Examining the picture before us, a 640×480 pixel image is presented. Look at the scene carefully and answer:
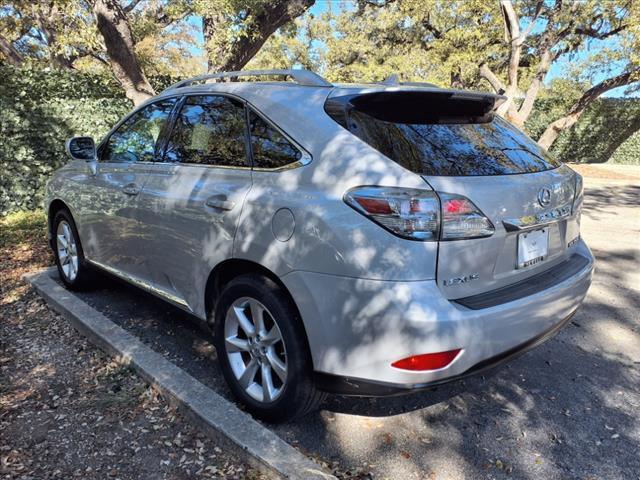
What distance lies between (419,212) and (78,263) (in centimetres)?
342

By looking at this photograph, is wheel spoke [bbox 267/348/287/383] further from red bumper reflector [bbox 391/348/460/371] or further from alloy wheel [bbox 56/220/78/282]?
alloy wheel [bbox 56/220/78/282]

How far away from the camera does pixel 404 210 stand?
81.5 inches

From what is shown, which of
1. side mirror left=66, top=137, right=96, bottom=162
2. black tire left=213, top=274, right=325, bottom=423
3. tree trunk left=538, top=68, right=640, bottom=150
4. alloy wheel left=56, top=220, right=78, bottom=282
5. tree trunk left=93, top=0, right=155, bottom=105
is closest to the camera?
black tire left=213, top=274, right=325, bottom=423

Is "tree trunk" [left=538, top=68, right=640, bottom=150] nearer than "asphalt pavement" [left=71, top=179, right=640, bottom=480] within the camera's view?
No

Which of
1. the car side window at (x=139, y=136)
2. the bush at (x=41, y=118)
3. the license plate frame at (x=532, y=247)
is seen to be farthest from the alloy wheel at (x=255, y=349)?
the bush at (x=41, y=118)

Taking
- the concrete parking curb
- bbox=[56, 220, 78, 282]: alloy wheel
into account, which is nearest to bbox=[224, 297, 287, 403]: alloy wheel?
the concrete parking curb

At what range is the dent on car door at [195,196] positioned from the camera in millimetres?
2656

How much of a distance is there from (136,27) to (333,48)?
14199 millimetres

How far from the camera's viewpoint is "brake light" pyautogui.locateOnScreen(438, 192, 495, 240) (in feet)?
6.80

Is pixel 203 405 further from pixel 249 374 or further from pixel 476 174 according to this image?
pixel 476 174

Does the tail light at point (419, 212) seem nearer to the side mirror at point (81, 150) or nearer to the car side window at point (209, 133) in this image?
the car side window at point (209, 133)

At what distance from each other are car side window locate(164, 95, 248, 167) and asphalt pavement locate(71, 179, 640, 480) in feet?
3.39

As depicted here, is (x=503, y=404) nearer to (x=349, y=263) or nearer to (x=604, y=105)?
(x=349, y=263)

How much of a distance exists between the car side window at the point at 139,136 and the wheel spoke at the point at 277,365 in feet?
5.42
